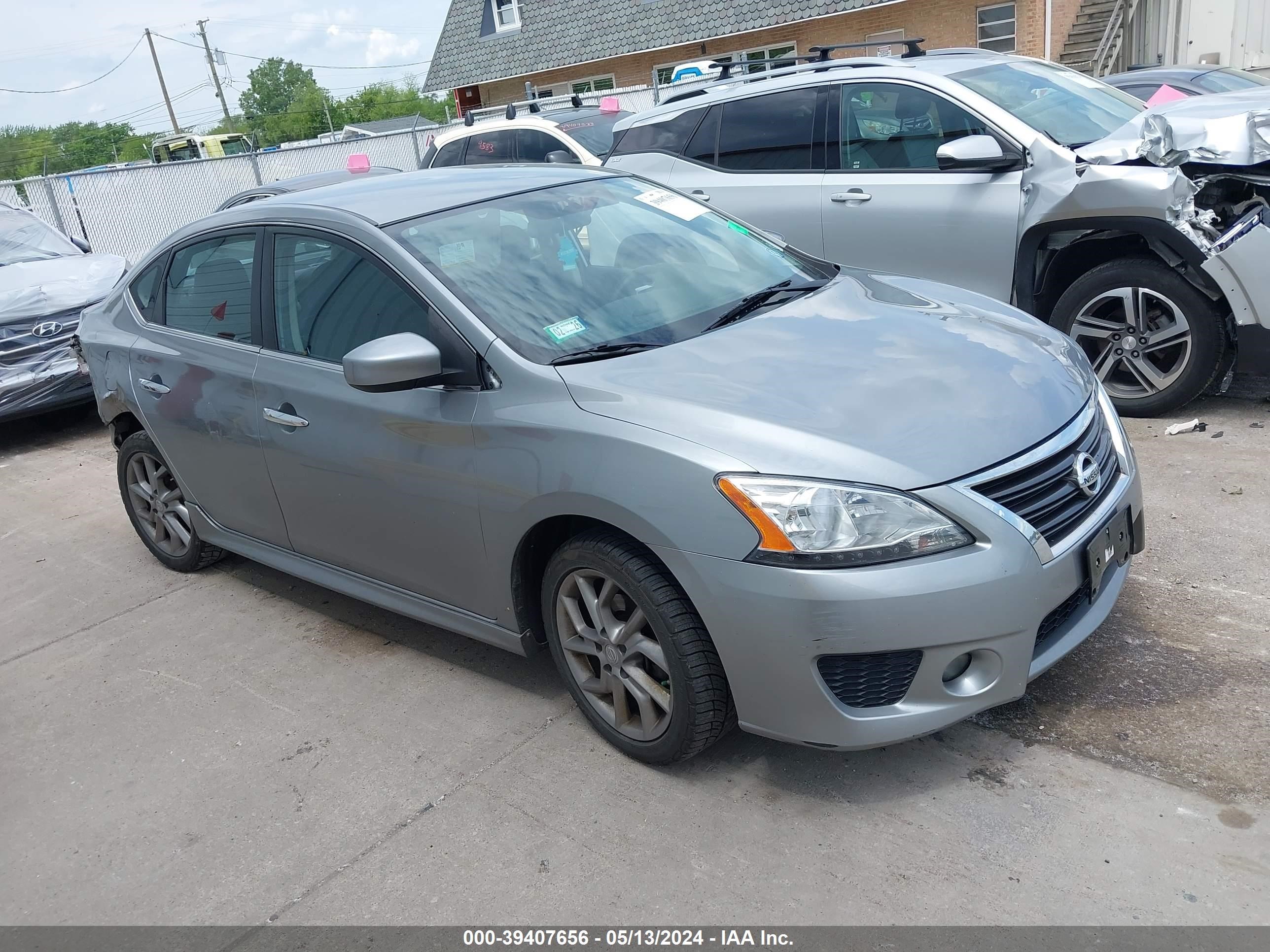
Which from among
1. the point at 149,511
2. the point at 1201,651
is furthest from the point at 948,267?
the point at 149,511

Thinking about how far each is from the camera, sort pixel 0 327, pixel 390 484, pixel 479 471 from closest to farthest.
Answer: pixel 479 471 < pixel 390 484 < pixel 0 327

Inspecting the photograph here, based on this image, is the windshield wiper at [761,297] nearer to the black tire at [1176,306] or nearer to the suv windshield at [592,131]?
the black tire at [1176,306]

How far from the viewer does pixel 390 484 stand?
3609 mm

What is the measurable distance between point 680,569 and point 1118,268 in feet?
11.9

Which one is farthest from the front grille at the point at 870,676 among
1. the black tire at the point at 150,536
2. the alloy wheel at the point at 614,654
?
the black tire at the point at 150,536

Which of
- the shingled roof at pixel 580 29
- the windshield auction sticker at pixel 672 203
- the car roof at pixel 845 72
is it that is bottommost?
the windshield auction sticker at pixel 672 203

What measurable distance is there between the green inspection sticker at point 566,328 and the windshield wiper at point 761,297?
394 millimetres

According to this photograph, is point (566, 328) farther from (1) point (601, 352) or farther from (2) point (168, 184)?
(2) point (168, 184)

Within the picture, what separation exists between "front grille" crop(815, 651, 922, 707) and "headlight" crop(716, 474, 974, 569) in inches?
10.0

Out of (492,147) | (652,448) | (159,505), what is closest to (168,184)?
(492,147)

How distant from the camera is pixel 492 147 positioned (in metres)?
11.6

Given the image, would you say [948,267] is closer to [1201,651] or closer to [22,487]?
[1201,651]

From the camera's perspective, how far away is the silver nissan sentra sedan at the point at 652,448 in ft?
8.87
